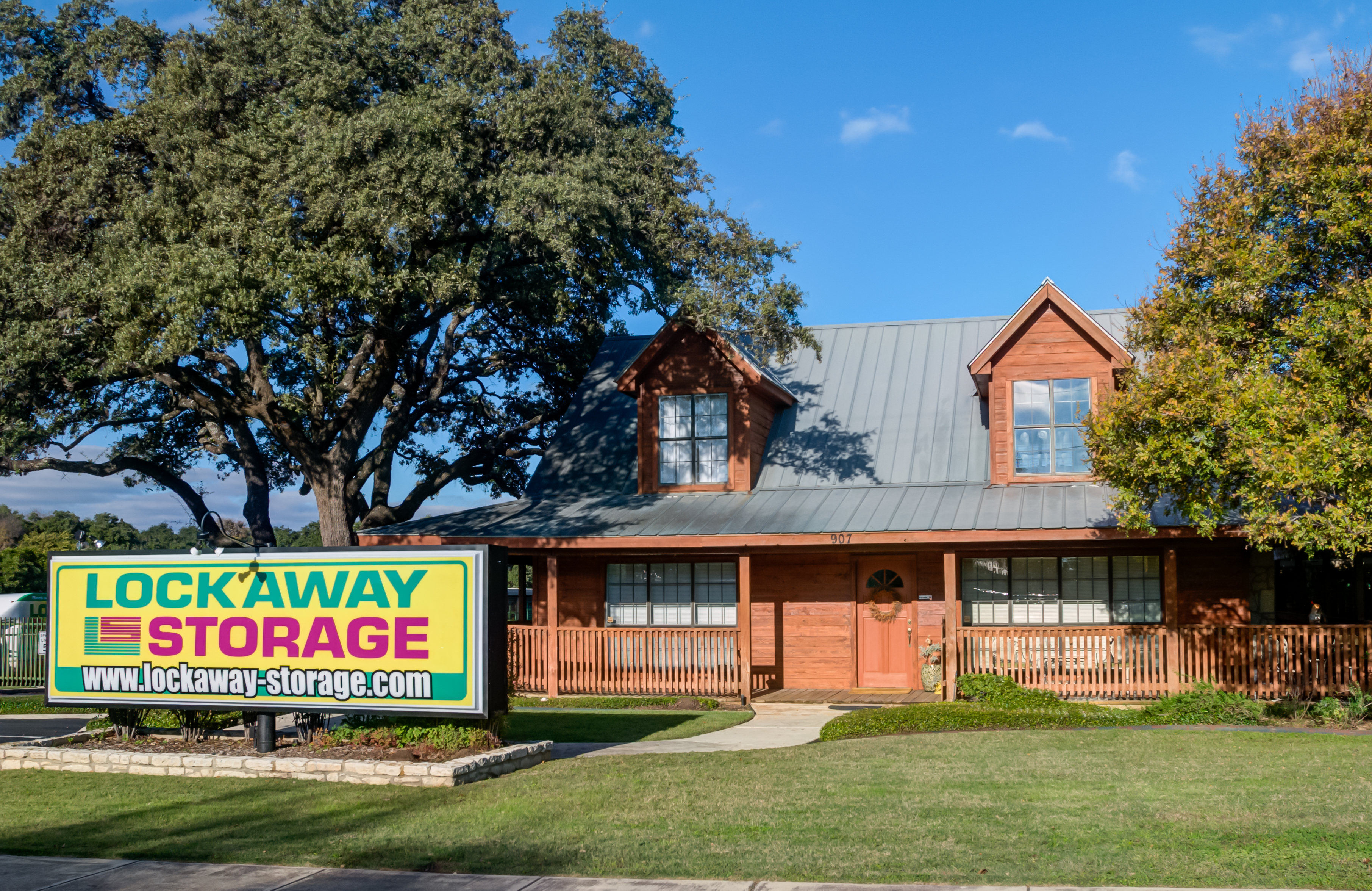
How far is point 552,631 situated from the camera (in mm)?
20938

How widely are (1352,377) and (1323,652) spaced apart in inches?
220

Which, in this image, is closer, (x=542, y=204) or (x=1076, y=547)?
(x=542, y=204)

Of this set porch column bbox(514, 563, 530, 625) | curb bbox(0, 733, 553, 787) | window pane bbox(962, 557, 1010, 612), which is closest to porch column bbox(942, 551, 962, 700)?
window pane bbox(962, 557, 1010, 612)

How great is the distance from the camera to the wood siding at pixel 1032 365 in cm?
2028

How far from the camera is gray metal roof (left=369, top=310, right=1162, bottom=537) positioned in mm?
19516

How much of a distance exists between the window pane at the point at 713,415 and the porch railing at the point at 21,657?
610 inches

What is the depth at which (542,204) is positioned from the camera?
18.4 metres

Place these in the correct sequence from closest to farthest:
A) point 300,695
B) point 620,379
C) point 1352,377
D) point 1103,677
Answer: point 300,695, point 1352,377, point 1103,677, point 620,379

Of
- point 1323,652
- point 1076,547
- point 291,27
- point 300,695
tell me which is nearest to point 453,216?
point 291,27

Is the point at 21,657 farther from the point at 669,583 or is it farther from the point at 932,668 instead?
the point at 932,668

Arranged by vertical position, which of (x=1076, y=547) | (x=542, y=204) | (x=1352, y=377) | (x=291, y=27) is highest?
(x=291, y=27)

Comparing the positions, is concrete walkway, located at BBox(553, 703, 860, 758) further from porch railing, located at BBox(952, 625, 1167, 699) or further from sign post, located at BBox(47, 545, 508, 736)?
porch railing, located at BBox(952, 625, 1167, 699)

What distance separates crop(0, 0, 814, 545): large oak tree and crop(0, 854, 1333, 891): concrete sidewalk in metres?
11.0

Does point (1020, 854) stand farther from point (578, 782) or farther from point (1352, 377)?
point (1352, 377)
